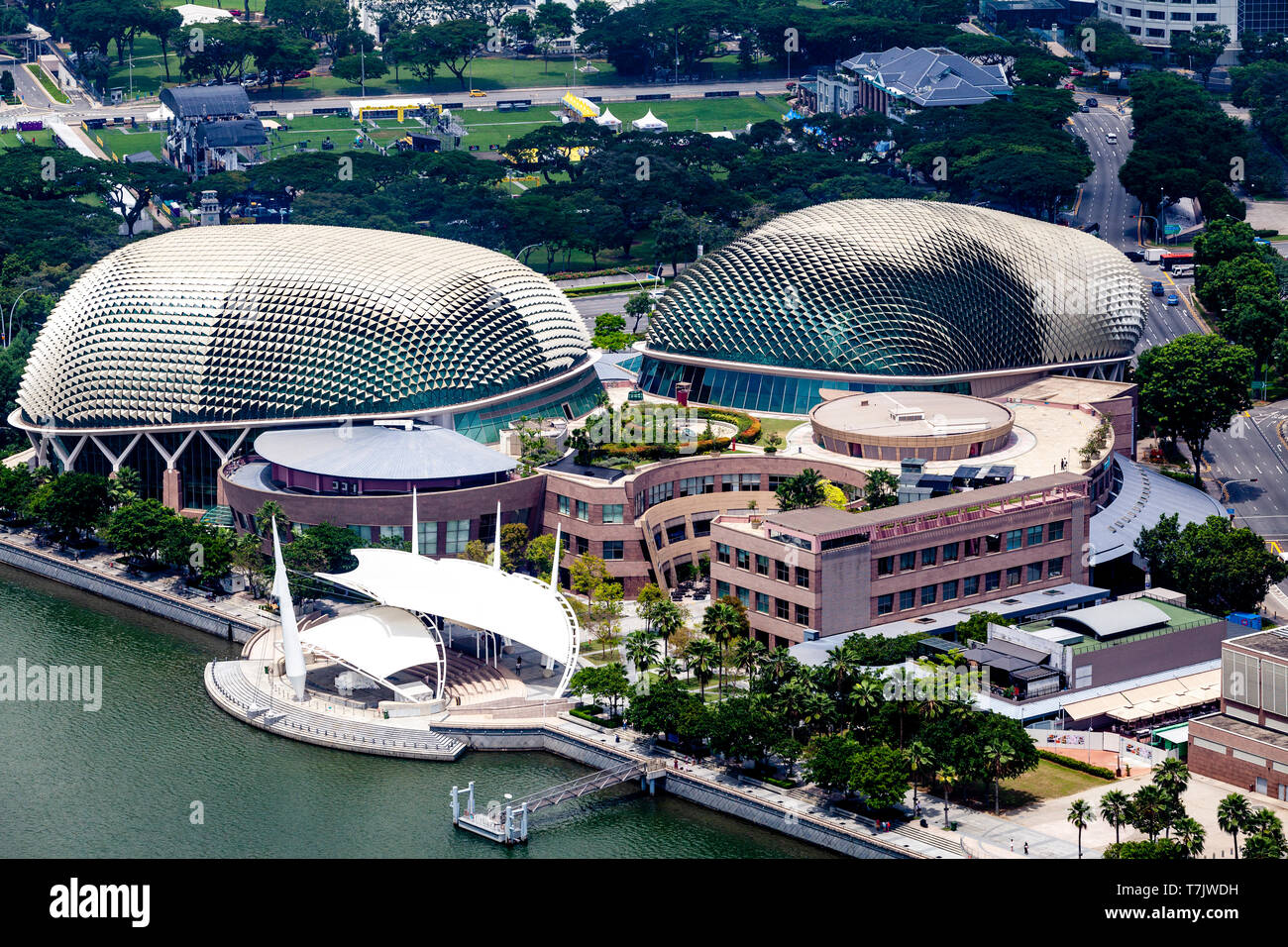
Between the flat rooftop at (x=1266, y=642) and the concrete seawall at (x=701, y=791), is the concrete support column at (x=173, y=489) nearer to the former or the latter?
the concrete seawall at (x=701, y=791)

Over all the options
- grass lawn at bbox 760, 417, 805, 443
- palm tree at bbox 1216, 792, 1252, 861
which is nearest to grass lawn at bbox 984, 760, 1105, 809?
palm tree at bbox 1216, 792, 1252, 861

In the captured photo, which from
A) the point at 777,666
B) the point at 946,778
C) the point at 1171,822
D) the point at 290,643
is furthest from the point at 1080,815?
the point at 290,643

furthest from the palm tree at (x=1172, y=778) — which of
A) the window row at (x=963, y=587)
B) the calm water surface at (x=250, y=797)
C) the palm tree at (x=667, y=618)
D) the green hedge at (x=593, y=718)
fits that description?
the palm tree at (x=667, y=618)

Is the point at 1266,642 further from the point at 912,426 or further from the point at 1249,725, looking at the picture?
the point at 912,426

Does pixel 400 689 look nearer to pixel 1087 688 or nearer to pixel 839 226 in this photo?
pixel 1087 688

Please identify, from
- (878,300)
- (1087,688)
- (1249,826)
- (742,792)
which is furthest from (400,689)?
(878,300)
